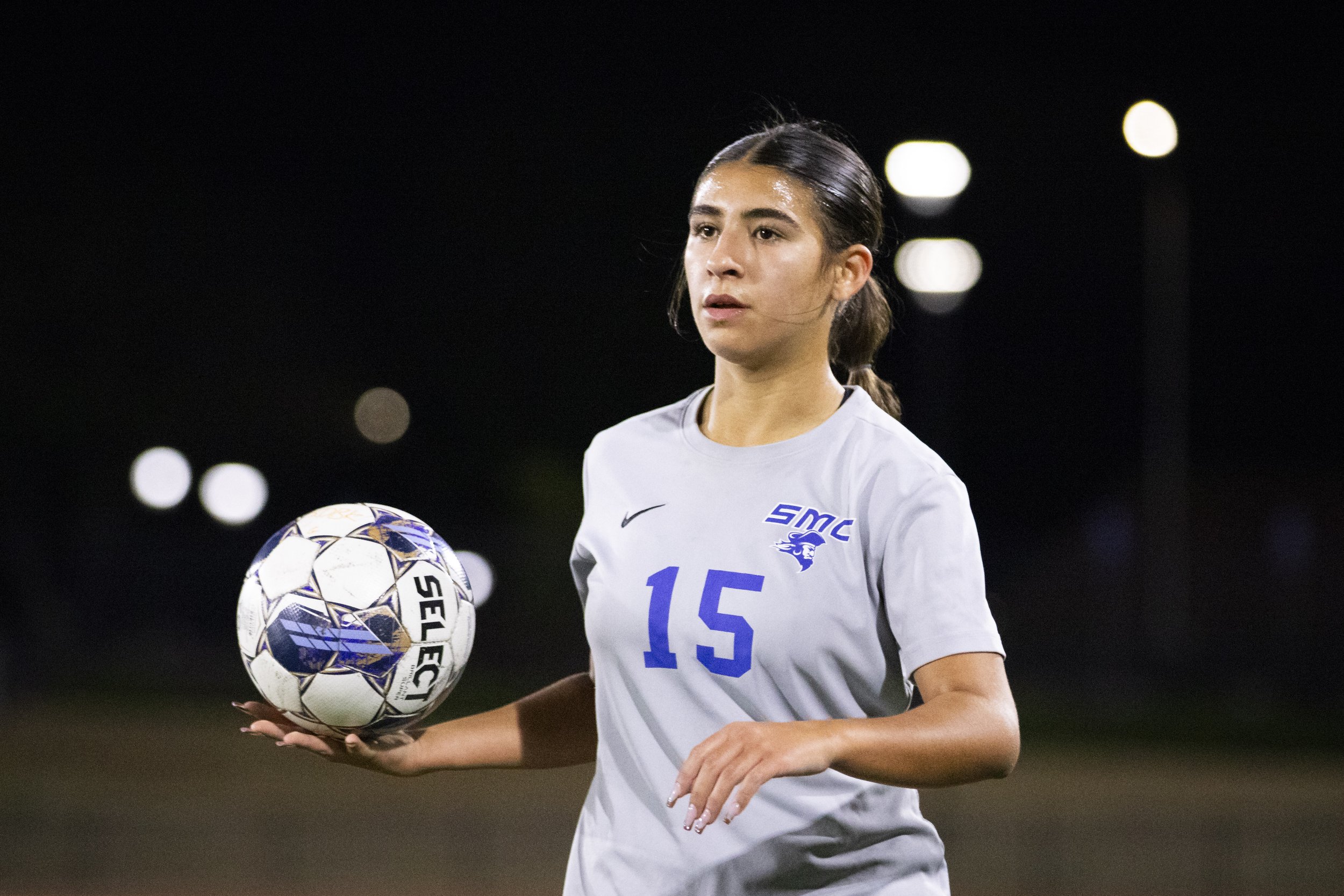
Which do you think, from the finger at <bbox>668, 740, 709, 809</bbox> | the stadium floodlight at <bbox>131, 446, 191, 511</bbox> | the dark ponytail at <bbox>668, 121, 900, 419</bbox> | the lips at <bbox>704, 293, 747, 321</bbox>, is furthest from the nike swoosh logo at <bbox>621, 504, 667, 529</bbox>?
the stadium floodlight at <bbox>131, 446, 191, 511</bbox>

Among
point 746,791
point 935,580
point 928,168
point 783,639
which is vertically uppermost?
point 928,168

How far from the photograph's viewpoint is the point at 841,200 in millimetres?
3014

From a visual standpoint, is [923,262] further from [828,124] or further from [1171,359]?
[828,124]

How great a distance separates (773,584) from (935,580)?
311mm

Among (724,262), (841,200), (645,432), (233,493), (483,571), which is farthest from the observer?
(233,493)

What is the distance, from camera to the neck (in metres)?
3.02

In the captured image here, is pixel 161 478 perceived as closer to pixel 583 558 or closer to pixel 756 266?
pixel 583 558

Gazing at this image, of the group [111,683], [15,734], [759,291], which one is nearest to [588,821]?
[759,291]

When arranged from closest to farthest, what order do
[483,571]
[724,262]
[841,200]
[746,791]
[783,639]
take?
1. [746,791]
2. [783,639]
3. [724,262]
4. [841,200]
5. [483,571]

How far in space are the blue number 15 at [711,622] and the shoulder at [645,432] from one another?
15.2 inches

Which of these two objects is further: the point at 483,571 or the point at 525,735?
the point at 483,571

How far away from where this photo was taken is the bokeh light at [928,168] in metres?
13.9

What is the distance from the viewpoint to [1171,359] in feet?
67.3

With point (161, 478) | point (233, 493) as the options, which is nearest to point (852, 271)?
point (161, 478)
